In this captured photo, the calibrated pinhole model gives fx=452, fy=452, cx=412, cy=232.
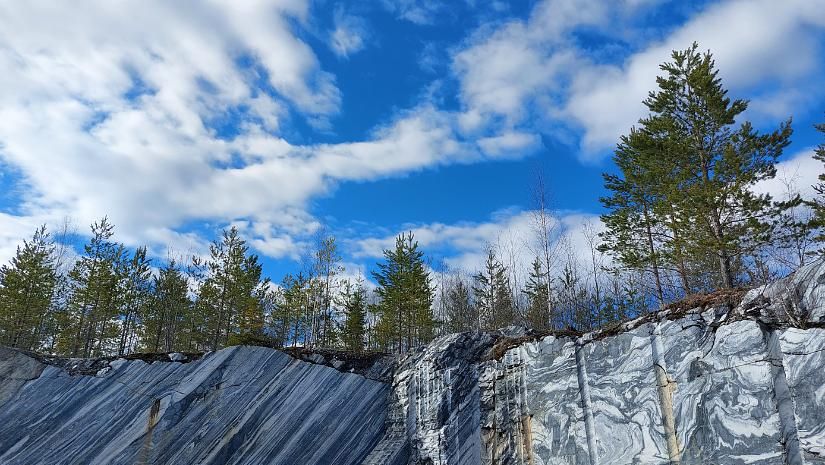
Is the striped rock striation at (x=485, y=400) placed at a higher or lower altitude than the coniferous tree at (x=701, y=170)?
lower

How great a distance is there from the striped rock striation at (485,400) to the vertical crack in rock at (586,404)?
0.03m

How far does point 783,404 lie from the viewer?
6367 mm

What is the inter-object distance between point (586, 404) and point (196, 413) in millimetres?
10759

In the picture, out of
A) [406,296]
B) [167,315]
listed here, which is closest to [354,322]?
[406,296]

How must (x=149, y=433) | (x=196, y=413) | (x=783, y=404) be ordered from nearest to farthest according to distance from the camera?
(x=783, y=404)
(x=149, y=433)
(x=196, y=413)

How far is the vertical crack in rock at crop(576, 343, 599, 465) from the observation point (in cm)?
877

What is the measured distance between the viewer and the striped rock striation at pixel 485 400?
669cm

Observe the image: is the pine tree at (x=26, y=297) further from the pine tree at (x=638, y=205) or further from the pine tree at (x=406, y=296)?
the pine tree at (x=638, y=205)

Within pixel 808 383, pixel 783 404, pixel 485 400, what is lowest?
pixel 783 404

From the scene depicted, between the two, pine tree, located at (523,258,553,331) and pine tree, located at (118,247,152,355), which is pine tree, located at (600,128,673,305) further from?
pine tree, located at (118,247,152,355)

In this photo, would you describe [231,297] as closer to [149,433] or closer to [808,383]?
[149,433]

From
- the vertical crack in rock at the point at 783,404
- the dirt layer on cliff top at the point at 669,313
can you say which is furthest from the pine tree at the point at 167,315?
the vertical crack in rock at the point at 783,404

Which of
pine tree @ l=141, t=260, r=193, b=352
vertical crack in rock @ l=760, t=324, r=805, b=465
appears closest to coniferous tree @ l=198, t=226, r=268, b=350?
pine tree @ l=141, t=260, r=193, b=352

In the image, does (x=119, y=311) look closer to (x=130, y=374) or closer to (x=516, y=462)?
(x=130, y=374)
